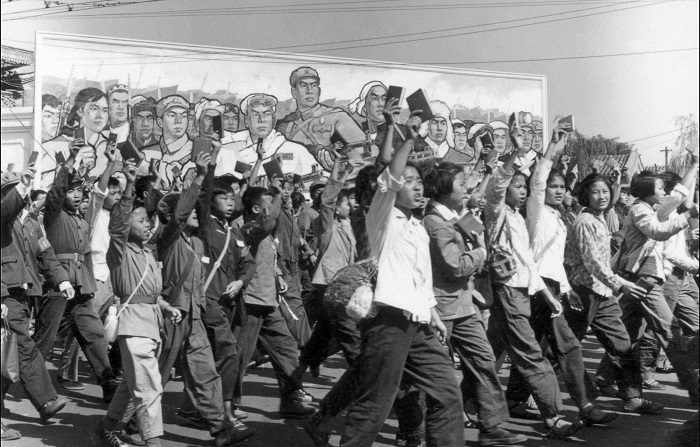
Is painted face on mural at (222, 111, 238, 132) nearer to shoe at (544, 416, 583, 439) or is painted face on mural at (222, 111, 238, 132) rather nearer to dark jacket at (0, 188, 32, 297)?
dark jacket at (0, 188, 32, 297)

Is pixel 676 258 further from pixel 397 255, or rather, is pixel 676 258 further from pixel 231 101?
pixel 231 101

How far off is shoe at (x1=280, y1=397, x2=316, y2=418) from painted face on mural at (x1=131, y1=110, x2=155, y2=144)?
42.6 feet

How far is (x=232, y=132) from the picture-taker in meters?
19.6

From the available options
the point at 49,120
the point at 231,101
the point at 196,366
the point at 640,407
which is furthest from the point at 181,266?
the point at 231,101

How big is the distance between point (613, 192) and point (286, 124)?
11733 mm

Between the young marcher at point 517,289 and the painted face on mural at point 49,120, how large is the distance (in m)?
13.2

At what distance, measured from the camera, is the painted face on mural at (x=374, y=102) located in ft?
66.3

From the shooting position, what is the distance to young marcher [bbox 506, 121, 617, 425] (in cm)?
653

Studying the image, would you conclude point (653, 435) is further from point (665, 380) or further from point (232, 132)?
point (232, 132)

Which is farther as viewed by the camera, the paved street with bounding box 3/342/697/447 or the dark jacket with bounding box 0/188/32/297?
the paved street with bounding box 3/342/697/447

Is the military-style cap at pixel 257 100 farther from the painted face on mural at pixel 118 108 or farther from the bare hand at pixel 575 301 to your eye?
the bare hand at pixel 575 301

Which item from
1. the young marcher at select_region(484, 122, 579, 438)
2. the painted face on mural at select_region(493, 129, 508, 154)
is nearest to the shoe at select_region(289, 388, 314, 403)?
the young marcher at select_region(484, 122, 579, 438)

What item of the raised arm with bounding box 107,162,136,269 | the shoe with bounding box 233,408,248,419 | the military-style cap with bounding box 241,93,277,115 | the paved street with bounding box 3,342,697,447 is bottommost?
the paved street with bounding box 3,342,697,447

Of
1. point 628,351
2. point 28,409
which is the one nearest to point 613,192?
point 628,351
